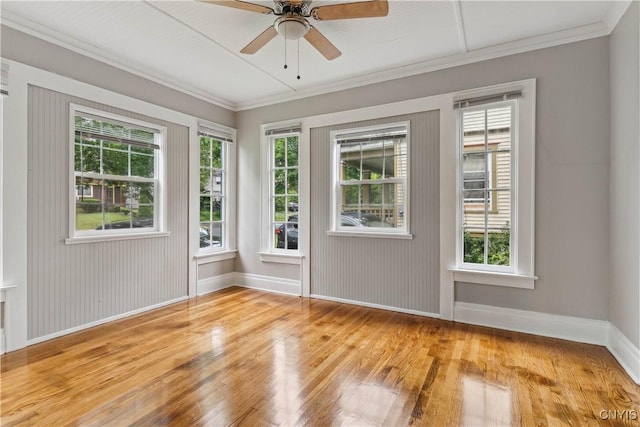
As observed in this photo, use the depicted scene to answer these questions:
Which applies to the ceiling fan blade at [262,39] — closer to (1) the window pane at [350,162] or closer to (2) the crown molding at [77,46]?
(2) the crown molding at [77,46]

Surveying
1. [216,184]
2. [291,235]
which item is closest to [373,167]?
[291,235]

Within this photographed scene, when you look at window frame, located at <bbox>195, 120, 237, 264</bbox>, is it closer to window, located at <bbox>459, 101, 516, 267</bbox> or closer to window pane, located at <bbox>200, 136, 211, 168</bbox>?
window pane, located at <bbox>200, 136, 211, 168</bbox>

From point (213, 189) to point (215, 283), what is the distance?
4.51 feet

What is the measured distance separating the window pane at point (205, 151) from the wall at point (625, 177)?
4469mm

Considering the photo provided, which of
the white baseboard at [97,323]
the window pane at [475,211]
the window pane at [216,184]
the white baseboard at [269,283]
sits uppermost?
the window pane at [216,184]

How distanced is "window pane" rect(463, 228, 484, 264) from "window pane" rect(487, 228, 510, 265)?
8 cm

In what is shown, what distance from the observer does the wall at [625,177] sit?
Answer: 2369 mm

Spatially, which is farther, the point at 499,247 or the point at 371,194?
the point at 371,194

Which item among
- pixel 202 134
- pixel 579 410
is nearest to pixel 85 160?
pixel 202 134

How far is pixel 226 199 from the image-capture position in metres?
4.98

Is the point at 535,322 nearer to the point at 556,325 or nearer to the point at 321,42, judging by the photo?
the point at 556,325

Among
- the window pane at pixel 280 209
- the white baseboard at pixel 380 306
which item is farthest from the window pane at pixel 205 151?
the white baseboard at pixel 380 306

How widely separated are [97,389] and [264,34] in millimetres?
2826

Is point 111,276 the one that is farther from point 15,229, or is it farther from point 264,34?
point 264,34
